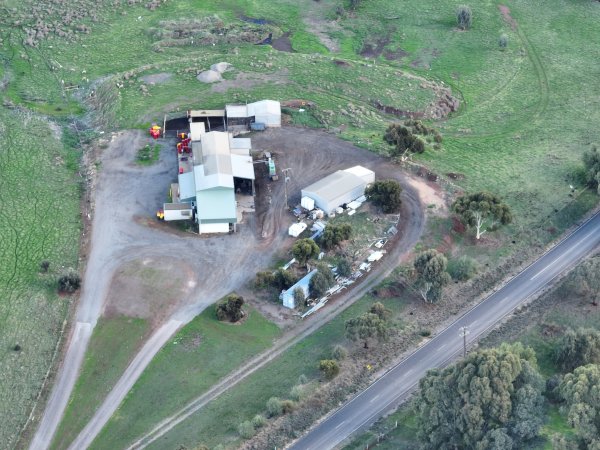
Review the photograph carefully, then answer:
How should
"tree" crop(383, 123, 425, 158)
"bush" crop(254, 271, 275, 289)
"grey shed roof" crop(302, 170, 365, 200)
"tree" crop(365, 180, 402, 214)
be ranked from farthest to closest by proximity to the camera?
"tree" crop(383, 123, 425, 158) < "grey shed roof" crop(302, 170, 365, 200) < "tree" crop(365, 180, 402, 214) < "bush" crop(254, 271, 275, 289)

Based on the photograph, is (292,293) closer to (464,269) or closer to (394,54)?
(464,269)

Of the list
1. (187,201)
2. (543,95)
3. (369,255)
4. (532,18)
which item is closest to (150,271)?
(187,201)

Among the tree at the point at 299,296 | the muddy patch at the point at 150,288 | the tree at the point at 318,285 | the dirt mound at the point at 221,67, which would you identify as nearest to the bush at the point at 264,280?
→ the tree at the point at 299,296

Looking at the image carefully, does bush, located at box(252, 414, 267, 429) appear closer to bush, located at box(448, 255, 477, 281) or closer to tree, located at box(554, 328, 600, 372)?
bush, located at box(448, 255, 477, 281)

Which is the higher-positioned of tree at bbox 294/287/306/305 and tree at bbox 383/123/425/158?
tree at bbox 383/123/425/158

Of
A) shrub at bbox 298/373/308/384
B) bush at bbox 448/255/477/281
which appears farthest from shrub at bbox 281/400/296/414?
bush at bbox 448/255/477/281

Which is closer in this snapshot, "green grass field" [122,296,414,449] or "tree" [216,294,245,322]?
"green grass field" [122,296,414,449]

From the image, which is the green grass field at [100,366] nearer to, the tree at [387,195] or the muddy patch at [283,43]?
the tree at [387,195]
